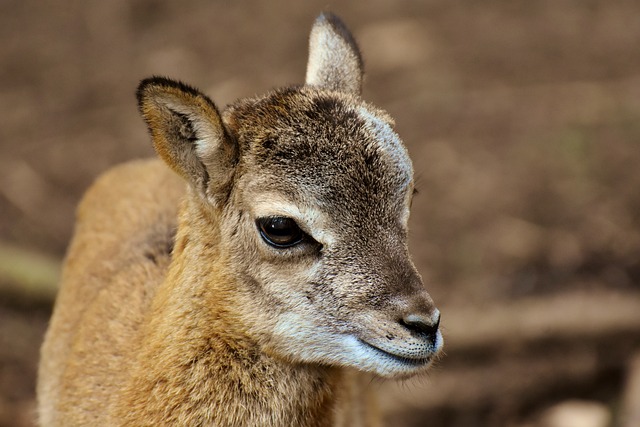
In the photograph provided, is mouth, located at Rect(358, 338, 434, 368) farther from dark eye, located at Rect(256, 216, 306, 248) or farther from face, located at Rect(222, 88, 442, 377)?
dark eye, located at Rect(256, 216, 306, 248)

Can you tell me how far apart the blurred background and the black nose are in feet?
→ 12.5

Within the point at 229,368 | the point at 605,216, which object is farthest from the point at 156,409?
the point at 605,216

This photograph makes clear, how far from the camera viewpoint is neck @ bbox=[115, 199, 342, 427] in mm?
4438

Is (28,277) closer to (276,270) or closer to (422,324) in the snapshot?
(276,270)

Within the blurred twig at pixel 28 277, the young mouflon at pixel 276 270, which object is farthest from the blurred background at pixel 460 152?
the young mouflon at pixel 276 270

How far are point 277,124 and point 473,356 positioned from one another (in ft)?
15.1

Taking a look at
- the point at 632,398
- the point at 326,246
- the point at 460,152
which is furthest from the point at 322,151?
the point at 460,152

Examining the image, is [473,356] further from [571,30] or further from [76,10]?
[76,10]

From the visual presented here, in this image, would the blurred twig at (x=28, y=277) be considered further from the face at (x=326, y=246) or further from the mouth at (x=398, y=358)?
the mouth at (x=398, y=358)

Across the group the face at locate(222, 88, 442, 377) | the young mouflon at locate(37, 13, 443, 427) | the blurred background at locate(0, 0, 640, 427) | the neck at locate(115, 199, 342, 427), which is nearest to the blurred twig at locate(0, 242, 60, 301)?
the blurred background at locate(0, 0, 640, 427)

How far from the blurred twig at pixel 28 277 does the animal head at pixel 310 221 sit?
172 inches

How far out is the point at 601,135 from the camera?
10000mm

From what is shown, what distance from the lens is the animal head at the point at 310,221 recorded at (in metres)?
4.27

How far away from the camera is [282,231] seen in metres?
4.32
